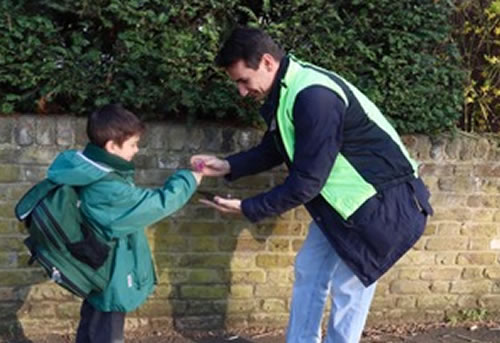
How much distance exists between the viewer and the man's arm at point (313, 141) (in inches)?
102

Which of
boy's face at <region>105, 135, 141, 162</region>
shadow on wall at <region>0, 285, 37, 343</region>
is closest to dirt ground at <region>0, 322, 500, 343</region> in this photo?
shadow on wall at <region>0, 285, 37, 343</region>

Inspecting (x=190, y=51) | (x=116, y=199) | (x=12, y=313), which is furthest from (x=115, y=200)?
(x=12, y=313)

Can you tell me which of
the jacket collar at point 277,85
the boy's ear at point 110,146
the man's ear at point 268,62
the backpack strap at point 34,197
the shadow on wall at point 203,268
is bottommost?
the shadow on wall at point 203,268

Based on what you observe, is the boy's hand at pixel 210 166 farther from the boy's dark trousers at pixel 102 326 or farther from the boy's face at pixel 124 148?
the boy's dark trousers at pixel 102 326

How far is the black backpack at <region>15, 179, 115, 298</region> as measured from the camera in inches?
108

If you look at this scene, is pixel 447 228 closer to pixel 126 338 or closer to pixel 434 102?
pixel 434 102

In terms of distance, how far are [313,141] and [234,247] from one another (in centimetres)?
152

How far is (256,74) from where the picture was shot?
2.72 meters

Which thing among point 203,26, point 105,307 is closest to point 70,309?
point 105,307

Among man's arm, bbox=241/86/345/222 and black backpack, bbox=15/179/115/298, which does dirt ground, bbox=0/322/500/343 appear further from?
man's arm, bbox=241/86/345/222

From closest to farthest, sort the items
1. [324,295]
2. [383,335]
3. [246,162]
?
1. [324,295]
2. [246,162]
3. [383,335]

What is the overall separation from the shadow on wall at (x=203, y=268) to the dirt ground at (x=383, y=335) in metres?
0.06

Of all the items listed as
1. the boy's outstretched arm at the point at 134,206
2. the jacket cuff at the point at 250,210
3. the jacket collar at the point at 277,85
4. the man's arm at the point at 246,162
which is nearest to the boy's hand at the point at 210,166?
the man's arm at the point at 246,162

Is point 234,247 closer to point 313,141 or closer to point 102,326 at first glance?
point 102,326
